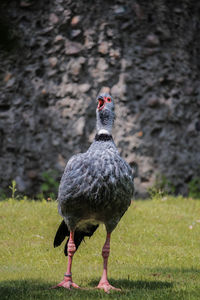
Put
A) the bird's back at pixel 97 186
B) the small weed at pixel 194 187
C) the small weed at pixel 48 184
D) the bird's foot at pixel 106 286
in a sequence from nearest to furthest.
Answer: the bird's back at pixel 97 186
the bird's foot at pixel 106 286
the small weed at pixel 48 184
the small weed at pixel 194 187

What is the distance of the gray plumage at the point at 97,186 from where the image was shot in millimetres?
4375

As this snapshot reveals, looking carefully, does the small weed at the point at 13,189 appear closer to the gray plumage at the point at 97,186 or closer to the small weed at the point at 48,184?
the small weed at the point at 48,184

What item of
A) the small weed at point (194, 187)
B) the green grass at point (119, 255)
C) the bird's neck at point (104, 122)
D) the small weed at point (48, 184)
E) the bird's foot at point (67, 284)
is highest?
the bird's neck at point (104, 122)

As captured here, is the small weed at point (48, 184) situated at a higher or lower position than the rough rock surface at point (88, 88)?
lower

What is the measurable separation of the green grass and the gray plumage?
0.72 m

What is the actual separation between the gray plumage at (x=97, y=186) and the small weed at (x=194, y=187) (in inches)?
229

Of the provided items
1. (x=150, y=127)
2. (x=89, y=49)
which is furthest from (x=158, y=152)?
(x=89, y=49)

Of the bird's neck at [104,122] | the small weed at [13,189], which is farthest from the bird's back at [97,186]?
the small weed at [13,189]

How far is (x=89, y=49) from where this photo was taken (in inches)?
392

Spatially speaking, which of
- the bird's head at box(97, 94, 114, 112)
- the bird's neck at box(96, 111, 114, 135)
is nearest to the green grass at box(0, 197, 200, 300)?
the bird's neck at box(96, 111, 114, 135)

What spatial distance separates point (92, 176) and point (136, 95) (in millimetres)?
5939

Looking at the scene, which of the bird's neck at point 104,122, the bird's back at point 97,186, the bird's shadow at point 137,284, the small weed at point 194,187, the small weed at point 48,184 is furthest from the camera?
the small weed at point 194,187

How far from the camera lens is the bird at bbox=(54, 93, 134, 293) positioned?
4.38m

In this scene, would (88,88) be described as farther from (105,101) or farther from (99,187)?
(99,187)
